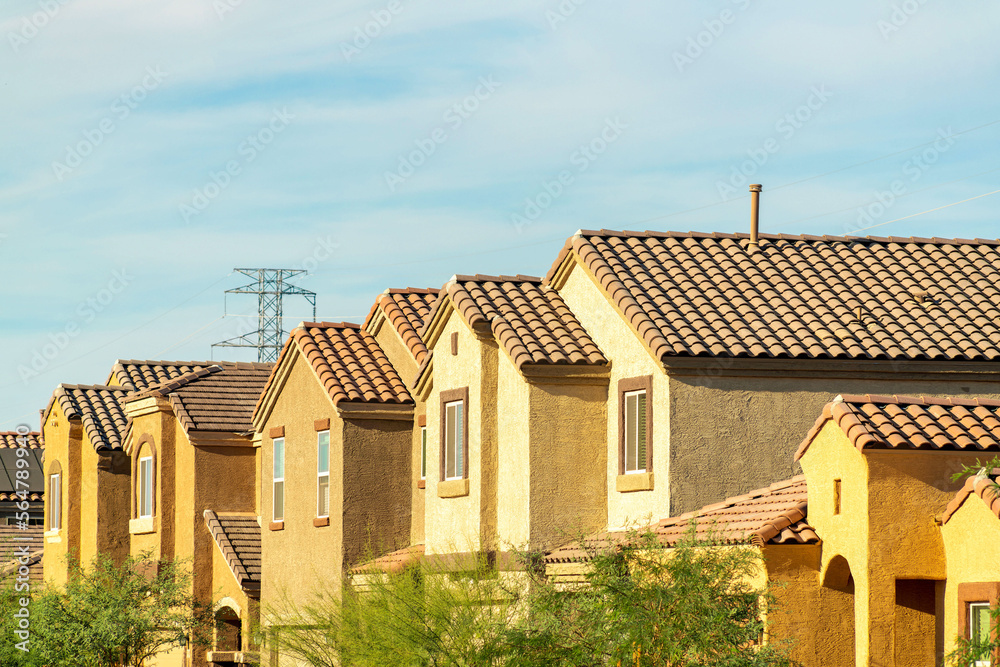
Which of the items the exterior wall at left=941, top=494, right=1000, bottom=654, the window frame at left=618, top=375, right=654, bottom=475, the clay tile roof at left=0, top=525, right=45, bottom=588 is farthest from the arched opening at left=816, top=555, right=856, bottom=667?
the clay tile roof at left=0, top=525, right=45, bottom=588

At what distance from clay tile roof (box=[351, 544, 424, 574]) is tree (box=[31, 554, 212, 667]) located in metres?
6.94

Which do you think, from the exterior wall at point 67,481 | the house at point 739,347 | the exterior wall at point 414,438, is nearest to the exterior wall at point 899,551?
the house at point 739,347

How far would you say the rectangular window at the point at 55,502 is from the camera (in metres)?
38.5

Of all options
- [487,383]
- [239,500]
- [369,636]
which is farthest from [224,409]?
[369,636]

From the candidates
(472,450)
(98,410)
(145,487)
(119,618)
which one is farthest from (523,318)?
(98,410)

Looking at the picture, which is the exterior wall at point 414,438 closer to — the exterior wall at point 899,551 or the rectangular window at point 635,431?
the rectangular window at point 635,431

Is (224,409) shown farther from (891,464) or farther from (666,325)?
(891,464)

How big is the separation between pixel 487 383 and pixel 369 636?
4.63 m

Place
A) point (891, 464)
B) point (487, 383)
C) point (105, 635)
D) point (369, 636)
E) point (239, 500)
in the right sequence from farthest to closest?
point (239, 500) → point (105, 635) → point (487, 383) → point (369, 636) → point (891, 464)

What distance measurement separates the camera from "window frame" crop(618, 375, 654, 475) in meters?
20.1

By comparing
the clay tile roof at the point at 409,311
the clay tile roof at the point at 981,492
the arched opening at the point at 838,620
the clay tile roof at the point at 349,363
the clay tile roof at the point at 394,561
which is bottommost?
the clay tile roof at the point at 394,561

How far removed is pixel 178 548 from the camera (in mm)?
31812

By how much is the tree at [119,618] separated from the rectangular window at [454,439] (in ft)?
32.3

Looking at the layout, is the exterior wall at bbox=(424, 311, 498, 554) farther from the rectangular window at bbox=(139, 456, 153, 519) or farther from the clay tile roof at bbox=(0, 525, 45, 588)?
the clay tile roof at bbox=(0, 525, 45, 588)
